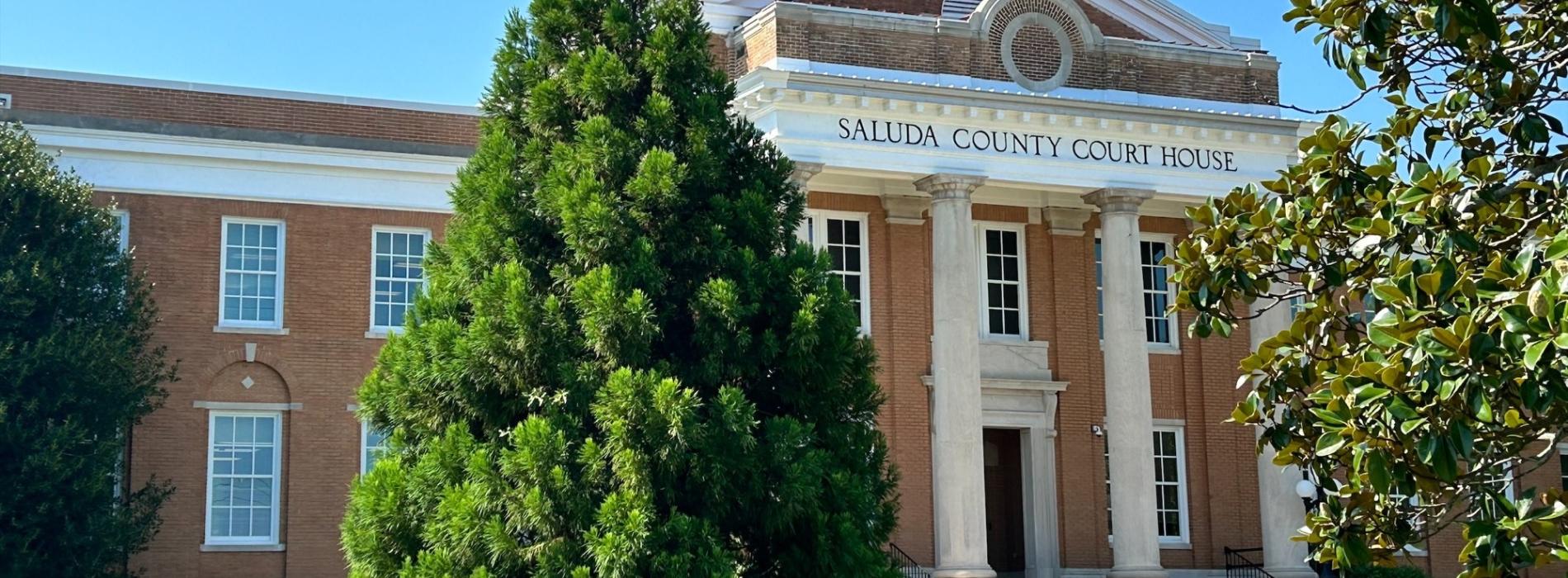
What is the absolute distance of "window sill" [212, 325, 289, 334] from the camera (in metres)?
25.7

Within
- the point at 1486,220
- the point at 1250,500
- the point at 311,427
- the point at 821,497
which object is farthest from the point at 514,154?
the point at 1250,500

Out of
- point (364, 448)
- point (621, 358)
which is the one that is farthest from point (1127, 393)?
point (621, 358)

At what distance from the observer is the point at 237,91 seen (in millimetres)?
26422

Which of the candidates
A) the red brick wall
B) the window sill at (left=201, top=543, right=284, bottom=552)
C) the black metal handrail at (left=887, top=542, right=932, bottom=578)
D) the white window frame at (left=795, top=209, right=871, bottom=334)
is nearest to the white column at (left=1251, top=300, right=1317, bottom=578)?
the black metal handrail at (left=887, top=542, right=932, bottom=578)

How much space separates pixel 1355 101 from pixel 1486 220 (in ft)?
3.38

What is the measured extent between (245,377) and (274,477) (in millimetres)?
1514

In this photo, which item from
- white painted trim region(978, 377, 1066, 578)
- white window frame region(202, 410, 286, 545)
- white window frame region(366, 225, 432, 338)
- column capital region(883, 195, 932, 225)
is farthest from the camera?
white painted trim region(978, 377, 1066, 578)

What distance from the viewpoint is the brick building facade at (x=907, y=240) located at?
25.6 meters

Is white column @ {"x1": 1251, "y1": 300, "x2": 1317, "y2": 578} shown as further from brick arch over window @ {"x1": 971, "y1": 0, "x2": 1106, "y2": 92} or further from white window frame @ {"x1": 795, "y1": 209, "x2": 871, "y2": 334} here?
white window frame @ {"x1": 795, "y1": 209, "x2": 871, "y2": 334}

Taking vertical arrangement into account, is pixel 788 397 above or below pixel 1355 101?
below

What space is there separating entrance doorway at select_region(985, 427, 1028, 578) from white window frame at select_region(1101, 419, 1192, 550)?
150cm

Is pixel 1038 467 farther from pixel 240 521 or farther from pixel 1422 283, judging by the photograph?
pixel 1422 283

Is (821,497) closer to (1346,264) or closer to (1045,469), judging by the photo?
(1346,264)

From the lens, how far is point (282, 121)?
87.5 feet
